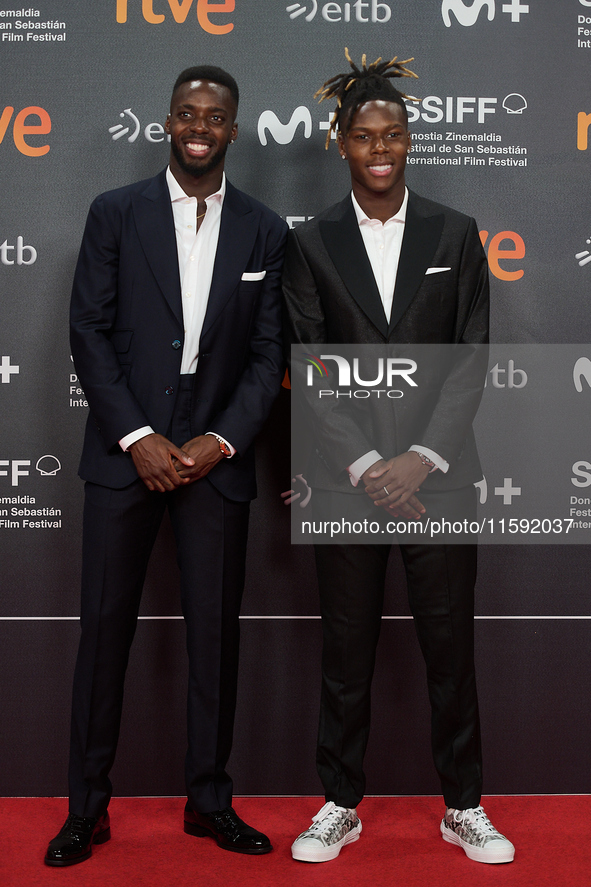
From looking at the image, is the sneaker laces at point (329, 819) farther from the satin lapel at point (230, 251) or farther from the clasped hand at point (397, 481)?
the satin lapel at point (230, 251)

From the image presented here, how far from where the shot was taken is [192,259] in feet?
7.66

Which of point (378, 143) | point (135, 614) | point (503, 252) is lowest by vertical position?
point (135, 614)

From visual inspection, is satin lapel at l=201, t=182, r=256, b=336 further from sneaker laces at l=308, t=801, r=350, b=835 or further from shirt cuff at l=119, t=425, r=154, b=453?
sneaker laces at l=308, t=801, r=350, b=835

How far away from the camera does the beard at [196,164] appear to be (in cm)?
231

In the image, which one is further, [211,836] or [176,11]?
[176,11]

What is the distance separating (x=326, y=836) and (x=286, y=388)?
52.1 inches

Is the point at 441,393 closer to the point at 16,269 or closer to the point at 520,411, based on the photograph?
the point at 520,411

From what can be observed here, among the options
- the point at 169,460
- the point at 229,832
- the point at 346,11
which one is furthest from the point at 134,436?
the point at 346,11

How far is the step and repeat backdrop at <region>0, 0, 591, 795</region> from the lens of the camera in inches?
105

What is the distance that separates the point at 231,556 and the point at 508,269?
4.29ft

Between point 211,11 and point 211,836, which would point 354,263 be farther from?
point 211,836

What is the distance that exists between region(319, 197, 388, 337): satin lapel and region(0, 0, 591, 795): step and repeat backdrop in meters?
0.43

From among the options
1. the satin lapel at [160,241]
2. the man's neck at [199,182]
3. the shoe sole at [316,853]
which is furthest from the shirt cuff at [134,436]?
the shoe sole at [316,853]

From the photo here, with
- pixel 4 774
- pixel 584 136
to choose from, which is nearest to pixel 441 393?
pixel 584 136
